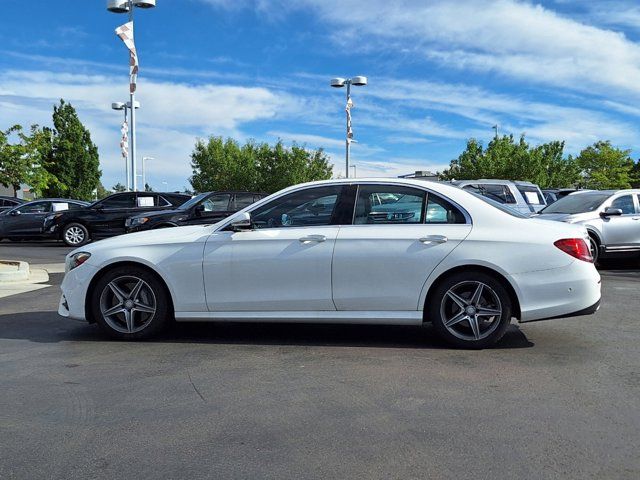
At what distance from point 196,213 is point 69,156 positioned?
26882 millimetres

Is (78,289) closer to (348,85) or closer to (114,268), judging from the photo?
(114,268)

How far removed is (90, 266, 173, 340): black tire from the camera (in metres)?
5.93

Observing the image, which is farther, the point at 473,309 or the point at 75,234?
the point at 75,234

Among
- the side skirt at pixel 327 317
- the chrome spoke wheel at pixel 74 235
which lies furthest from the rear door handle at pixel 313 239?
the chrome spoke wheel at pixel 74 235

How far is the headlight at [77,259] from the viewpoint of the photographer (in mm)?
6043

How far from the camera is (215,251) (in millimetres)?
5812

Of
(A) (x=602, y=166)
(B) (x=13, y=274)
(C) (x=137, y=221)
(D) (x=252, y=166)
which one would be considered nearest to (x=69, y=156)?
(D) (x=252, y=166)

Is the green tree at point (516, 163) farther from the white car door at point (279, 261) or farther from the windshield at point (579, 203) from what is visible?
the white car door at point (279, 261)

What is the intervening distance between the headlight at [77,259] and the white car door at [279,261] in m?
1.25

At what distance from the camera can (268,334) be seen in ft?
20.8

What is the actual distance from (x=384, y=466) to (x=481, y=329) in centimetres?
266

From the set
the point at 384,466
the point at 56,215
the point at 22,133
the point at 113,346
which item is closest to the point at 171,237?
the point at 113,346

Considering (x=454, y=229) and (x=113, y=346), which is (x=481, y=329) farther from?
(x=113, y=346)

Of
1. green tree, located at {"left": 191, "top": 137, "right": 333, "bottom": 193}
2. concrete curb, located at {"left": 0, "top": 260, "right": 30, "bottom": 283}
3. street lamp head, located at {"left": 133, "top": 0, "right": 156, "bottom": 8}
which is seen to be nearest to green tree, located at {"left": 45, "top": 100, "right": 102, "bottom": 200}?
green tree, located at {"left": 191, "top": 137, "right": 333, "bottom": 193}
